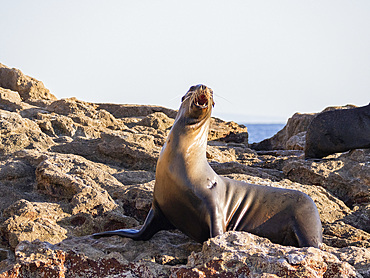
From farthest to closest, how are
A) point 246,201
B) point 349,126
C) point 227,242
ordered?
point 349,126 < point 246,201 < point 227,242

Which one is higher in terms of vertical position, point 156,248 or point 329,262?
point 329,262

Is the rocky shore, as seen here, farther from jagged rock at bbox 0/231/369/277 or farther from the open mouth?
the open mouth

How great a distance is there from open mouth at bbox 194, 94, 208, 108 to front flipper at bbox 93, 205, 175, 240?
103cm

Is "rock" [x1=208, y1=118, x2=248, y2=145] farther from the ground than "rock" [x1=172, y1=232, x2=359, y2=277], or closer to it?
farther from the ground

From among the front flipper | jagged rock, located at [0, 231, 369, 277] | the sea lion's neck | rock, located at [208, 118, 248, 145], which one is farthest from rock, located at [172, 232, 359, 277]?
rock, located at [208, 118, 248, 145]

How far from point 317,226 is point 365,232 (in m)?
0.98

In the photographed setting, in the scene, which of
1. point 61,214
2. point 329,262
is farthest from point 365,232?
point 61,214

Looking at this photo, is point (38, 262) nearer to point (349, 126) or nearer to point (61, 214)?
point (61, 214)

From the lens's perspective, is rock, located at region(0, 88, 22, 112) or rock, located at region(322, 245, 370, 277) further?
rock, located at region(0, 88, 22, 112)

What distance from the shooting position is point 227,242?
132 inches

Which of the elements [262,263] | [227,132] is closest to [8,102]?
[227,132]

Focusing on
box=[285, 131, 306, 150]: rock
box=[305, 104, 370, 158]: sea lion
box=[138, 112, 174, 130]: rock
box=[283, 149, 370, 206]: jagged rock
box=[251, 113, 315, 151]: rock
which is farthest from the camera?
box=[251, 113, 315, 151]: rock

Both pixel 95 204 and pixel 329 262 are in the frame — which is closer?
pixel 329 262

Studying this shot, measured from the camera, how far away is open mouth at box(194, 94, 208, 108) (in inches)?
170
